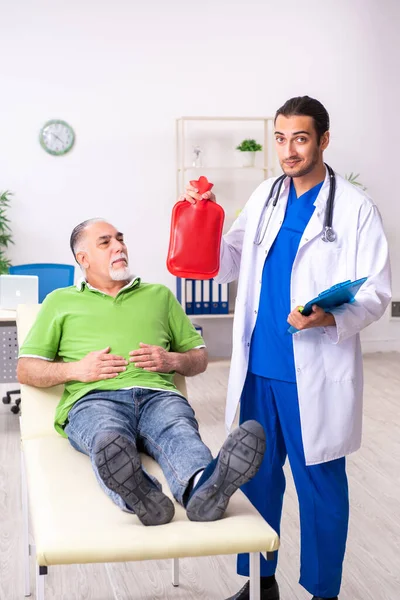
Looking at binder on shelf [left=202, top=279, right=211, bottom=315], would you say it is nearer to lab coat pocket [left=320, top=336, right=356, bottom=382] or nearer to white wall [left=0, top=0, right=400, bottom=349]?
white wall [left=0, top=0, right=400, bottom=349]

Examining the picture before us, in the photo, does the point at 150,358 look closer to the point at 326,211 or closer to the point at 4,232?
the point at 326,211

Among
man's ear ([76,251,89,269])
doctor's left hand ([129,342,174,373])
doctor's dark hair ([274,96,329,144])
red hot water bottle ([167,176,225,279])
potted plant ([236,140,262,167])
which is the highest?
potted plant ([236,140,262,167])

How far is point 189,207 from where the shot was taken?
2.25 m

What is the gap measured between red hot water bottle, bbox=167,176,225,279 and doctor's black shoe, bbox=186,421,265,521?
633 millimetres

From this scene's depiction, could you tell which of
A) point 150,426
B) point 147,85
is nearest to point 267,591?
point 150,426

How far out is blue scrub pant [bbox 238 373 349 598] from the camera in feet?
6.98

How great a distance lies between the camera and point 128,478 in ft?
5.64

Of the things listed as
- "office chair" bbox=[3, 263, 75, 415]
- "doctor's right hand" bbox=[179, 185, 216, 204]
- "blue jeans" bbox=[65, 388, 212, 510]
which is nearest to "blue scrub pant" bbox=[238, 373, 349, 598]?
"blue jeans" bbox=[65, 388, 212, 510]

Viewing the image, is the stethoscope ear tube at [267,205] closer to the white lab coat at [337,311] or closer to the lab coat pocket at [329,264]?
the white lab coat at [337,311]

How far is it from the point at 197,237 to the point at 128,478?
0.77 meters

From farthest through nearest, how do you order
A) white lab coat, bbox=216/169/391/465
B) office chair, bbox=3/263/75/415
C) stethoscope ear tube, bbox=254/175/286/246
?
1. office chair, bbox=3/263/75/415
2. stethoscope ear tube, bbox=254/175/286/246
3. white lab coat, bbox=216/169/391/465

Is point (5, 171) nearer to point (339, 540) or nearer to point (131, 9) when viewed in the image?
point (131, 9)

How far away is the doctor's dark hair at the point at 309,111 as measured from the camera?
6.73ft

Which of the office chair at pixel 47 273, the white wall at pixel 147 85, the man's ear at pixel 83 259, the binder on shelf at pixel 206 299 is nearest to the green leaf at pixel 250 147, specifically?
the white wall at pixel 147 85
